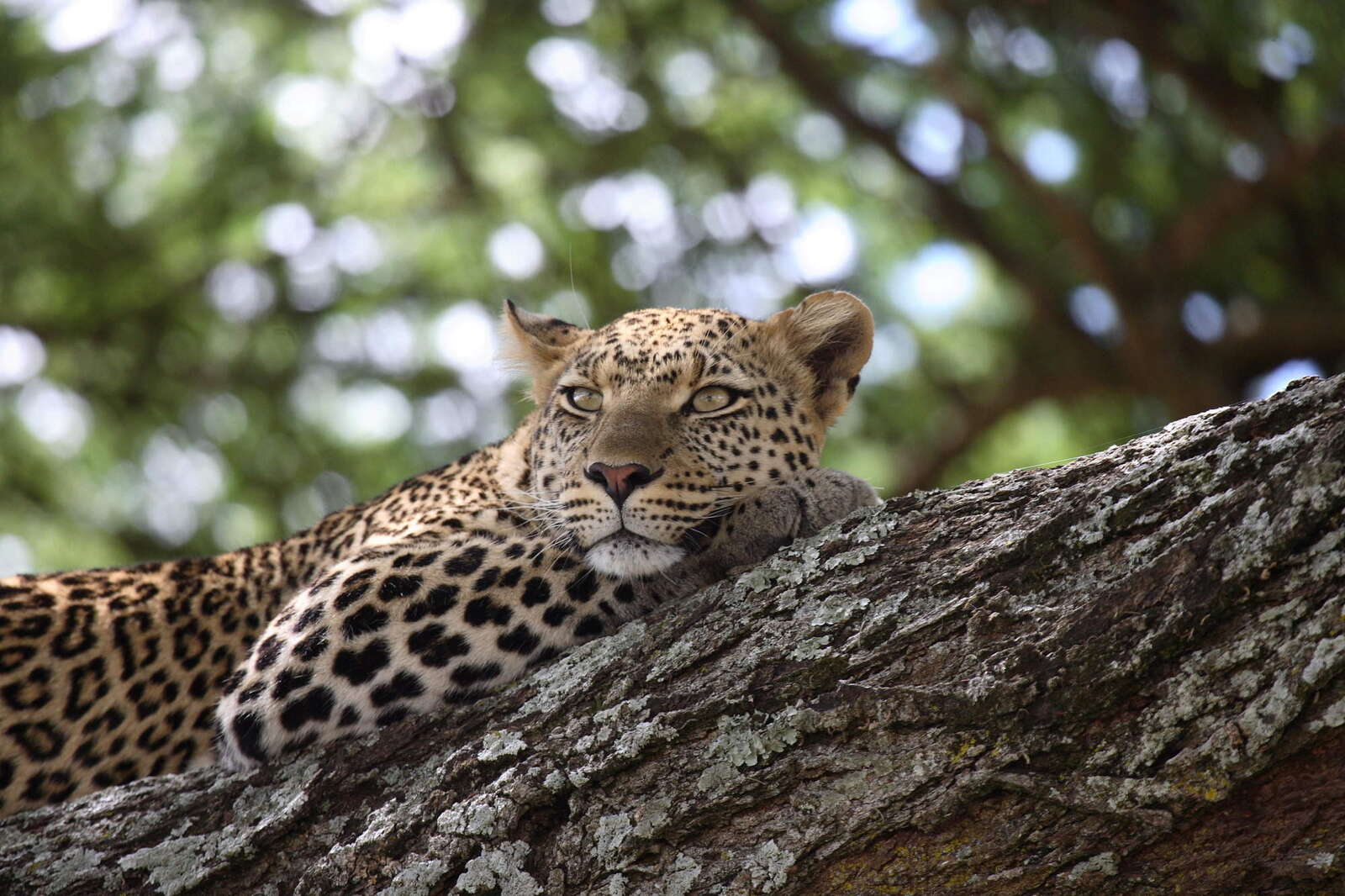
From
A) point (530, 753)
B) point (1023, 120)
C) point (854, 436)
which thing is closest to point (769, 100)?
point (1023, 120)

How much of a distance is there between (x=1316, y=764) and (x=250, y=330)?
14087 millimetres

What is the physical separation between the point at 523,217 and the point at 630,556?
35.4 feet

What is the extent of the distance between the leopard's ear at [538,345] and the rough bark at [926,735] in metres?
2.61

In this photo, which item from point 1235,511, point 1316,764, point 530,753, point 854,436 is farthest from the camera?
point 854,436

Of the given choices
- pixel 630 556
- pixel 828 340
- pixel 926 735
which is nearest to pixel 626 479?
pixel 630 556

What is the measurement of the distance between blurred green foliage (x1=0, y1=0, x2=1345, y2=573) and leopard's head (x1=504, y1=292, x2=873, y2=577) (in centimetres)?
802

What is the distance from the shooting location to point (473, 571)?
5680 mm

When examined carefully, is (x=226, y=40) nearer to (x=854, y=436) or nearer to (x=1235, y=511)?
(x=854, y=436)

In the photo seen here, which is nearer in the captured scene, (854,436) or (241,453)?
(241,453)

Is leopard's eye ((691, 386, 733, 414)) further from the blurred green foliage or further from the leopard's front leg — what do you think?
the blurred green foliage

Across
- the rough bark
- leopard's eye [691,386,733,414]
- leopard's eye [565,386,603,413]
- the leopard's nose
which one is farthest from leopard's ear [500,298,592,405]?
the rough bark

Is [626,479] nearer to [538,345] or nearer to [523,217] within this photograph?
[538,345]

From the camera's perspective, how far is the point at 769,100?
1605 centimetres

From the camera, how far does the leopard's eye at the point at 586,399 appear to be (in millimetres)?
6535
